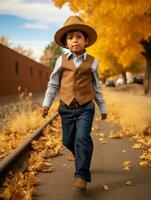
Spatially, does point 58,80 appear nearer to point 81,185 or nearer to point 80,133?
point 80,133

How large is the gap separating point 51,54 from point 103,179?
127613mm

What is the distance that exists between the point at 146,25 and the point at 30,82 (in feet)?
103

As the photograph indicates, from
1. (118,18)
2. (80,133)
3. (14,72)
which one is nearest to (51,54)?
(14,72)

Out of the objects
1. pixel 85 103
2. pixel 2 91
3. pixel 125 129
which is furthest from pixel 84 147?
pixel 2 91

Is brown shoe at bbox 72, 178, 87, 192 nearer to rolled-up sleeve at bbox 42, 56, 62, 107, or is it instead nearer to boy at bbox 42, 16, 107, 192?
boy at bbox 42, 16, 107, 192

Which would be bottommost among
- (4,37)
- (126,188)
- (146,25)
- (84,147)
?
(126,188)

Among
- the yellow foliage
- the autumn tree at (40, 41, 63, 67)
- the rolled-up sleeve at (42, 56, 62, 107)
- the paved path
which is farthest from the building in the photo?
the autumn tree at (40, 41, 63, 67)

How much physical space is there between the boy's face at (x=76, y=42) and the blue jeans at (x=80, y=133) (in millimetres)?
689

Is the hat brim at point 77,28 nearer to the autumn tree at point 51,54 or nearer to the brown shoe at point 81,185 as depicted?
the brown shoe at point 81,185

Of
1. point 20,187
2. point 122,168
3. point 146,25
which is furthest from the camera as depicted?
point 146,25

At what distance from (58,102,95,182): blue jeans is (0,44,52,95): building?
27.8 meters

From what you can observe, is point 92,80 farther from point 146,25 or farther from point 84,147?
point 146,25

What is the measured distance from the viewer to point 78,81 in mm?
5758

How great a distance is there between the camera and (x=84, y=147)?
5.61m
